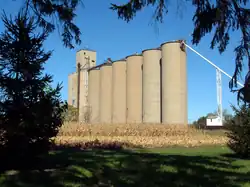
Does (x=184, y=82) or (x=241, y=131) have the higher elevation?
(x=184, y=82)

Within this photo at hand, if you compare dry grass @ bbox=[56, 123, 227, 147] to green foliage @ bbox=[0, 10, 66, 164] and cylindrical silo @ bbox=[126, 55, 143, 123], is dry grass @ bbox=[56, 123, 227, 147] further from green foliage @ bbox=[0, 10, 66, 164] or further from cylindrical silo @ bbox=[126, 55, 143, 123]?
cylindrical silo @ bbox=[126, 55, 143, 123]

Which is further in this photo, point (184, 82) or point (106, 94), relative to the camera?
point (106, 94)

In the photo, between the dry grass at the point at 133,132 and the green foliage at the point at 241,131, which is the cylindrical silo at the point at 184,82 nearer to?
the dry grass at the point at 133,132

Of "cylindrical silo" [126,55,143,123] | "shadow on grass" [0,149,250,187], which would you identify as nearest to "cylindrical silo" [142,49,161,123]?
"cylindrical silo" [126,55,143,123]

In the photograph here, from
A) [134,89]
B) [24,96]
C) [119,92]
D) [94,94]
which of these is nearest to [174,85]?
[134,89]

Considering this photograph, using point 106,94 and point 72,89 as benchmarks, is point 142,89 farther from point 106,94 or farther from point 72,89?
point 72,89

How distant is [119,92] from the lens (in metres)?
62.2

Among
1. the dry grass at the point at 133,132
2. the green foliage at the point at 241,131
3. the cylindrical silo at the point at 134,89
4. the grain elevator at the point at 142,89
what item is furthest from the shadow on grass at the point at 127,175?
the cylindrical silo at the point at 134,89

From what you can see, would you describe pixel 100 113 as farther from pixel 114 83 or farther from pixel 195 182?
pixel 195 182

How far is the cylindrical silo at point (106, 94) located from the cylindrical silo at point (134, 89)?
693cm

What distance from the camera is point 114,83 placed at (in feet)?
208

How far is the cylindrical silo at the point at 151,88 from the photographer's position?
53656 mm

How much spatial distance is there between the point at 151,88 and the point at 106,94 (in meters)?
14.1

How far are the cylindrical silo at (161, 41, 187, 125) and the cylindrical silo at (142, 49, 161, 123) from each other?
175 cm
